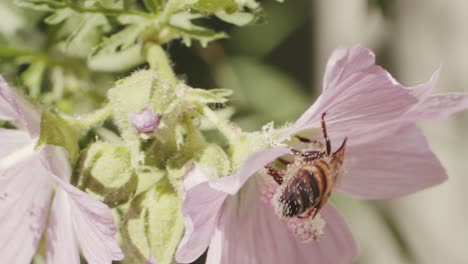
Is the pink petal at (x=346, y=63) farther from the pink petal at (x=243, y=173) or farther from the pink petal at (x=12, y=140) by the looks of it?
the pink petal at (x=12, y=140)

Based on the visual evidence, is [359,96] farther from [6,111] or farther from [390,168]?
[6,111]

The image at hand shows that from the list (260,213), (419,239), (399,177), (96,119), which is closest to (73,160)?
(96,119)

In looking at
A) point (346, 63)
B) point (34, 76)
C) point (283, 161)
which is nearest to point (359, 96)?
point (346, 63)

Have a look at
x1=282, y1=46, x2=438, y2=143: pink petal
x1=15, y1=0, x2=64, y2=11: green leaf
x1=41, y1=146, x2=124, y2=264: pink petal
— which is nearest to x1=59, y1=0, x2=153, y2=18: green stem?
x1=15, y1=0, x2=64, y2=11: green leaf

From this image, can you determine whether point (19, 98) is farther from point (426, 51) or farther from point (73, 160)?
point (426, 51)

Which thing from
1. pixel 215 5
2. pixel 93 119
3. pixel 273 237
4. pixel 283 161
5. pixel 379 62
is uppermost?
Result: pixel 215 5

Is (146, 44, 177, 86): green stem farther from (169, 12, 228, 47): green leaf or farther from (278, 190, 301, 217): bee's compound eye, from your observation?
(278, 190, 301, 217): bee's compound eye
